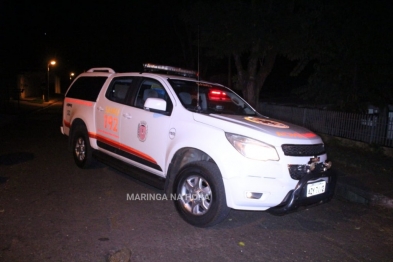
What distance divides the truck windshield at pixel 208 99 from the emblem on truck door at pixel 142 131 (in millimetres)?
711

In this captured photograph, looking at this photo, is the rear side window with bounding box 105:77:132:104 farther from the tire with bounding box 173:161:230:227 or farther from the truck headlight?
the truck headlight

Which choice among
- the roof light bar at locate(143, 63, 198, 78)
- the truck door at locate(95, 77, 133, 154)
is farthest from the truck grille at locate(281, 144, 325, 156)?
the truck door at locate(95, 77, 133, 154)

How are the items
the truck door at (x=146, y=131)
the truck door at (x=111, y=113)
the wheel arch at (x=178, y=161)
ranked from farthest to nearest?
the truck door at (x=111, y=113) < the truck door at (x=146, y=131) < the wheel arch at (x=178, y=161)

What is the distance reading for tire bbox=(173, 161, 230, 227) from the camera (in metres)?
4.21

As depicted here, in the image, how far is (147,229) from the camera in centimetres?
439

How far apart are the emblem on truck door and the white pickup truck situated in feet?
0.05

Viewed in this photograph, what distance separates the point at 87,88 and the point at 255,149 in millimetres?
4297

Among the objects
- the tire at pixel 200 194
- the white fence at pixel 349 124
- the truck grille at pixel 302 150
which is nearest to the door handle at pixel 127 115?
the tire at pixel 200 194

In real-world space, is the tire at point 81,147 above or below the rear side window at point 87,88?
below

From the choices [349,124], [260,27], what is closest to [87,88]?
[260,27]

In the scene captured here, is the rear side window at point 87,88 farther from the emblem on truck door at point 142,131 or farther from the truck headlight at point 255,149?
the truck headlight at point 255,149

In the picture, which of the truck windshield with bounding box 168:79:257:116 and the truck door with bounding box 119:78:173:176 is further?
the truck windshield with bounding box 168:79:257:116

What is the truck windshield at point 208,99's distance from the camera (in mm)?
5211

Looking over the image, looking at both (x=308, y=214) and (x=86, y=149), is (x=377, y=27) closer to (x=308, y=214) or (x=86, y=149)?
(x=308, y=214)
